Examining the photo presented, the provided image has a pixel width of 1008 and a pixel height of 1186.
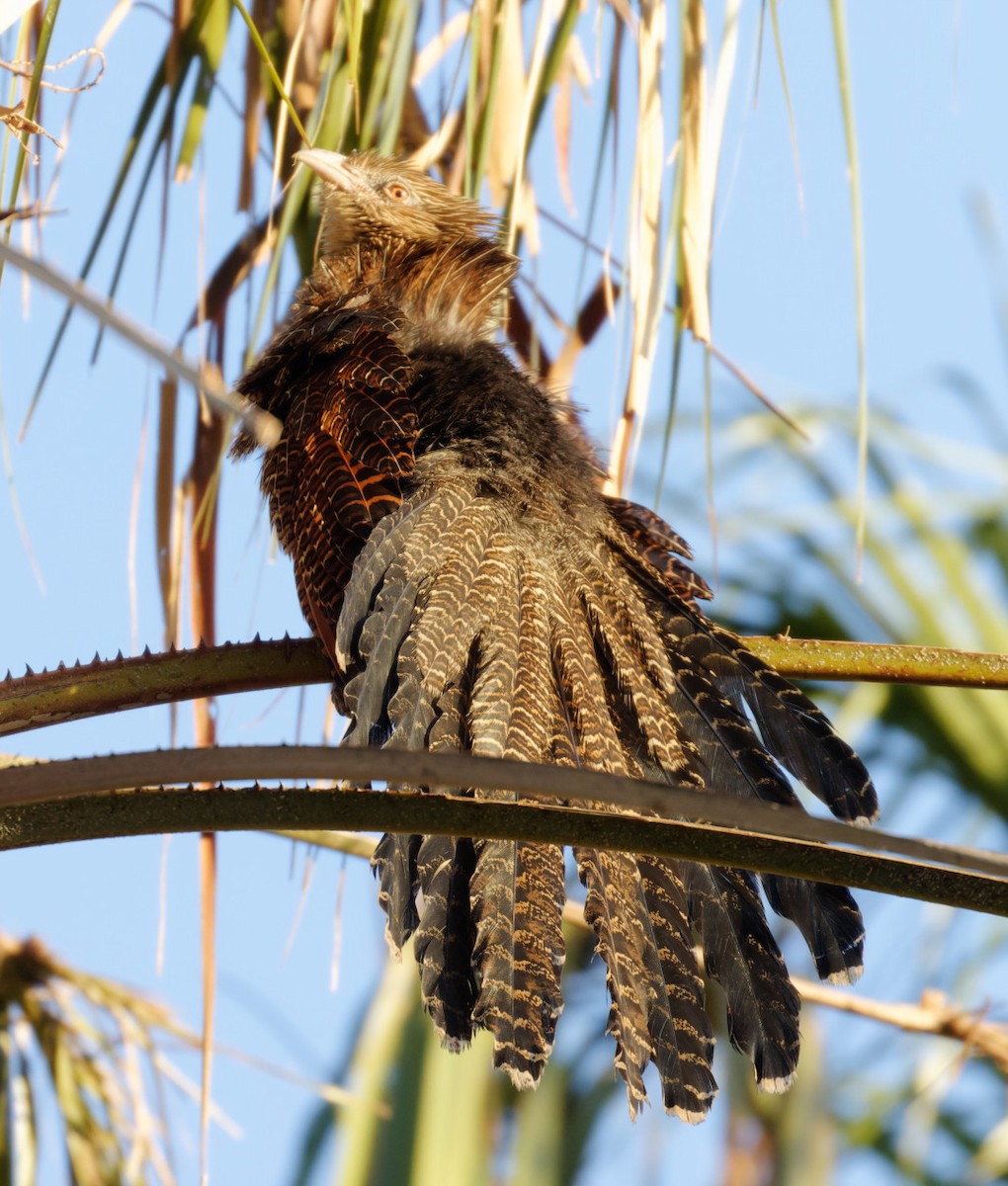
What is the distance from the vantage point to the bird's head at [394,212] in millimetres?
3762

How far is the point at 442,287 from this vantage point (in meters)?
3.34

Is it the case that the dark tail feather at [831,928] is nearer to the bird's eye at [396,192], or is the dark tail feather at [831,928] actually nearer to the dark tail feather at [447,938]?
the dark tail feather at [447,938]

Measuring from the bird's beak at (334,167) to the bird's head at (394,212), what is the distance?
1cm

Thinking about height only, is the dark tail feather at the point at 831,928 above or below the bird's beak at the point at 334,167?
below

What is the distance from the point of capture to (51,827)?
1.13 m

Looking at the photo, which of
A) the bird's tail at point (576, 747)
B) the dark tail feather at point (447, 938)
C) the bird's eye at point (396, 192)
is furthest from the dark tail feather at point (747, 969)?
the bird's eye at point (396, 192)

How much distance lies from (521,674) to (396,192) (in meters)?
2.07

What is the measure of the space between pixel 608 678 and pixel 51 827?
1.31 m

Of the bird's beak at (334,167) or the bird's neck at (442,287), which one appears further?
the bird's neck at (442,287)

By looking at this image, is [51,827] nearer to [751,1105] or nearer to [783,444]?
[751,1105]

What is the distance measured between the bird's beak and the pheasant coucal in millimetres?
42

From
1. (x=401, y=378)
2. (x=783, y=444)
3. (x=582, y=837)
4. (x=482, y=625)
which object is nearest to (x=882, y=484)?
(x=783, y=444)

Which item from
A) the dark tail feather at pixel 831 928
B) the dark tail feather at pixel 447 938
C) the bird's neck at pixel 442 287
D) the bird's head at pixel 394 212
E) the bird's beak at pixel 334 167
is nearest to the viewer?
the dark tail feather at pixel 447 938

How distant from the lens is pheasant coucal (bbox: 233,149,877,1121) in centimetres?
179
